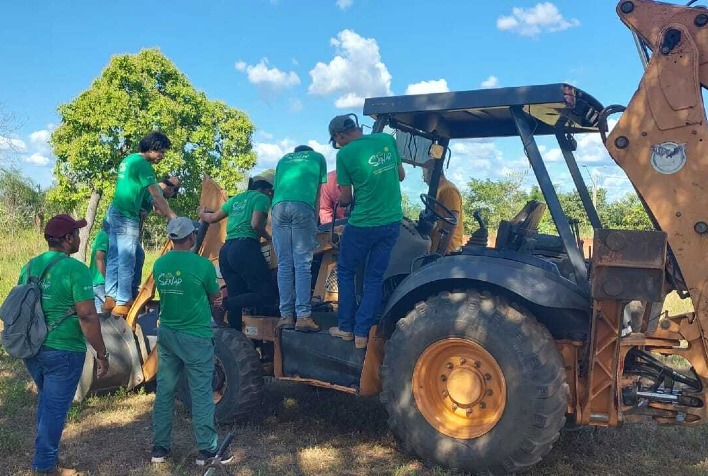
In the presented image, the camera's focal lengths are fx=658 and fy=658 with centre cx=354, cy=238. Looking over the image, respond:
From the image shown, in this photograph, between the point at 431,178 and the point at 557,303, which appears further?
the point at 431,178

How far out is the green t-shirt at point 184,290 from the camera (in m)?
4.39

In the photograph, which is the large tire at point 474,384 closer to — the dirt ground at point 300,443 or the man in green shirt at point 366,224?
the dirt ground at point 300,443

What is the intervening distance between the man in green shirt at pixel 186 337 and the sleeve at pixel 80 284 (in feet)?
1.52

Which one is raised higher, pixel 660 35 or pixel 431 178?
pixel 660 35

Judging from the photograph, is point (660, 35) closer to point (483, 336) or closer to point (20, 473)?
point (483, 336)

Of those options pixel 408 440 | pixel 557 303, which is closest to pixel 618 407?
pixel 557 303

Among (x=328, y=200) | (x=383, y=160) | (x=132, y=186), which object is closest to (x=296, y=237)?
(x=383, y=160)

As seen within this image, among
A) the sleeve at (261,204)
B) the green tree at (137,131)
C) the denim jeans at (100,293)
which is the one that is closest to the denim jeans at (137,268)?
the denim jeans at (100,293)

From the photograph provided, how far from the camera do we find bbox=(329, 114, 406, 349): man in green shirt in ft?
15.2

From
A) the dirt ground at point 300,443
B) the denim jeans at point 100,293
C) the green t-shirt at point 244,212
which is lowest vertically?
the dirt ground at point 300,443

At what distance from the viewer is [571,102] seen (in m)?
4.20

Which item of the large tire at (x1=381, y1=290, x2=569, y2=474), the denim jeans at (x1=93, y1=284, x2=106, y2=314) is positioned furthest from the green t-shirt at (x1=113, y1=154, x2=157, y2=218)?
the large tire at (x1=381, y1=290, x2=569, y2=474)

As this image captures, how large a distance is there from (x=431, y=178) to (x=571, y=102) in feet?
6.05

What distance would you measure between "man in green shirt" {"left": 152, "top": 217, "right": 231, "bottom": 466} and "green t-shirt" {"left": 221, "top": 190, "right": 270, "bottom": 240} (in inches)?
42.5
